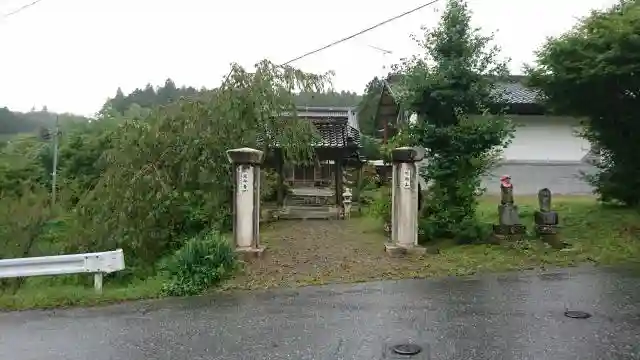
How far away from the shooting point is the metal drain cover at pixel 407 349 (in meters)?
3.81

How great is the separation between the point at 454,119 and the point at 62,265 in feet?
22.3

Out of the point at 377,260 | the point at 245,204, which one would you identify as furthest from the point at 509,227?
the point at 245,204

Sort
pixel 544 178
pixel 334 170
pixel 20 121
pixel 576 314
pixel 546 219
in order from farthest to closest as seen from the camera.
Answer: pixel 20 121, pixel 544 178, pixel 334 170, pixel 546 219, pixel 576 314

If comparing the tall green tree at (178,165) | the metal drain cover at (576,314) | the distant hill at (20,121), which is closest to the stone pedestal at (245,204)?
the tall green tree at (178,165)

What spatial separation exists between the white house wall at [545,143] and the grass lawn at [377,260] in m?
7.02

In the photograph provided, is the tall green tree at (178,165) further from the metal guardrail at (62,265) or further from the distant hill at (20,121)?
the distant hill at (20,121)

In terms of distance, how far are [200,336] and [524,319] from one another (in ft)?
10.2

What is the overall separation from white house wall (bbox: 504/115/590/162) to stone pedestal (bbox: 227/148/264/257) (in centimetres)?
1157

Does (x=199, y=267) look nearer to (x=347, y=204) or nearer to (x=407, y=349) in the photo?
(x=407, y=349)

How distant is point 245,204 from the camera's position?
25.1 ft

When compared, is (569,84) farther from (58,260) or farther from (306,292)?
(58,260)

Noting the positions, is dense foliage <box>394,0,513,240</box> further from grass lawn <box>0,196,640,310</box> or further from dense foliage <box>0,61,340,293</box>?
dense foliage <box>0,61,340,293</box>

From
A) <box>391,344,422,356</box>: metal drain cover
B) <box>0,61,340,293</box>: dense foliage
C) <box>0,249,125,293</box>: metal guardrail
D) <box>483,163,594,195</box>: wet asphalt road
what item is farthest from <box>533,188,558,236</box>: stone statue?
<box>483,163,594,195</box>: wet asphalt road

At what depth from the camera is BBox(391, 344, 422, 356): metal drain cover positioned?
3.81 metres
